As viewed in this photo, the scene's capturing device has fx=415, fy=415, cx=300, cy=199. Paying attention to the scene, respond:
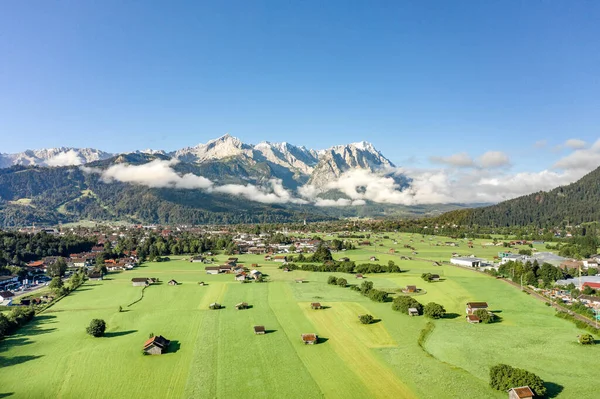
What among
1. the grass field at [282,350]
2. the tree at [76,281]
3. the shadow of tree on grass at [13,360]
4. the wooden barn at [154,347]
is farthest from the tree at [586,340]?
the tree at [76,281]

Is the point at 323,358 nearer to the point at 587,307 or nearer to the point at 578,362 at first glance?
the point at 578,362

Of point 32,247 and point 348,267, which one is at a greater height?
point 348,267

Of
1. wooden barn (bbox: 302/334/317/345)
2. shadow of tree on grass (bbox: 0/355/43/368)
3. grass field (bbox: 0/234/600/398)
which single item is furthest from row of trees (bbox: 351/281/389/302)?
shadow of tree on grass (bbox: 0/355/43/368)

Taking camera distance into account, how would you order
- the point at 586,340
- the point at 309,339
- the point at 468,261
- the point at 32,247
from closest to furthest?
the point at 586,340 → the point at 309,339 → the point at 468,261 → the point at 32,247

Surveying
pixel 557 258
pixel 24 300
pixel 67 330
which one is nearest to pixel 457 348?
pixel 67 330

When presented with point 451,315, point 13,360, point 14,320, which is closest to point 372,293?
point 451,315

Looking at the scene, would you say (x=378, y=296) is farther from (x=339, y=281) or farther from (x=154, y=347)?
(x=154, y=347)
